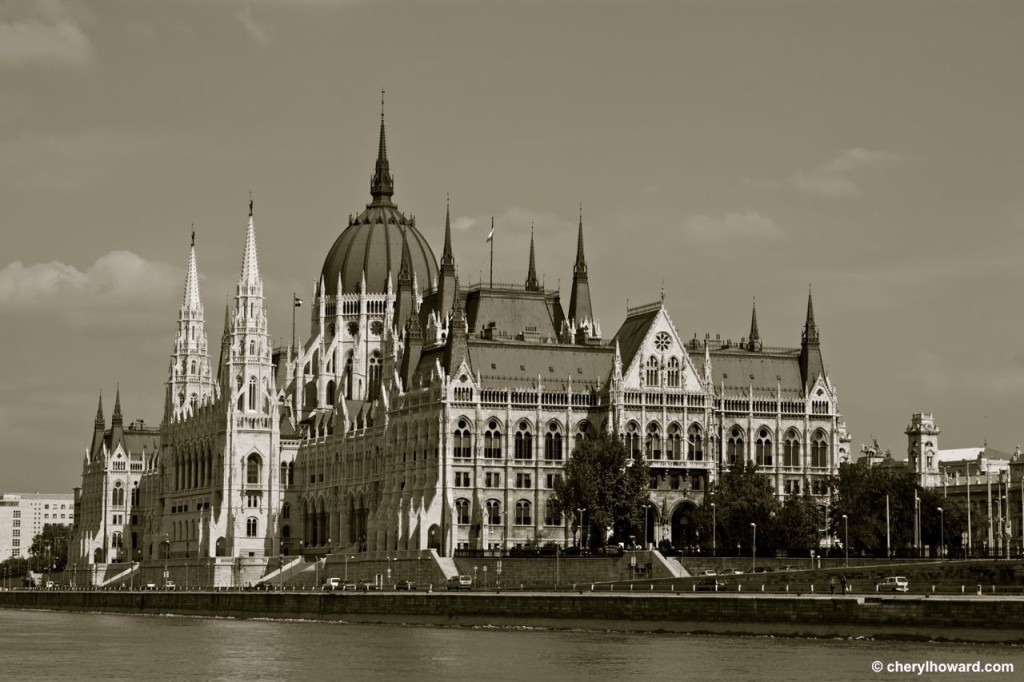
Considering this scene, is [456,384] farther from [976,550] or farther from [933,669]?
[933,669]

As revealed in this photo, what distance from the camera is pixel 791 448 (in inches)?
7574

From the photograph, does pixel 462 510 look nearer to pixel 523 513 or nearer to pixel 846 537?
pixel 523 513

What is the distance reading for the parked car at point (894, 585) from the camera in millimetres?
133750

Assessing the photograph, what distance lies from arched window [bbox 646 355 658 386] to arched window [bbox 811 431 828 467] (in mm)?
15505

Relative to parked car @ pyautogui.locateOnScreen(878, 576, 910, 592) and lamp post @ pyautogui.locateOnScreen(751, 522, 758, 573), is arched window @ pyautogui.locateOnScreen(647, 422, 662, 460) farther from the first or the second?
parked car @ pyautogui.locateOnScreen(878, 576, 910, 592)

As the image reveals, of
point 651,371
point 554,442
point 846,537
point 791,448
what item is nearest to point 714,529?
point 846,537

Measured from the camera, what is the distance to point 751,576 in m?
145

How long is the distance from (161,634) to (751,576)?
35.6 metres

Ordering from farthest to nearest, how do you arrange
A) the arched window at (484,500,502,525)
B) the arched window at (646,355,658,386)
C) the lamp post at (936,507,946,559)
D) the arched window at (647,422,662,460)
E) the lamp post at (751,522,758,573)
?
the arched window at (646,355,658,386)
the arched window at (647,422,662,460)
the arched window at (484,500,502,525)
the lamp post at (936,507,946,559)
the lamp post at (751,522,758,573)

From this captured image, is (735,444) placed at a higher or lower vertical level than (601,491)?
higher

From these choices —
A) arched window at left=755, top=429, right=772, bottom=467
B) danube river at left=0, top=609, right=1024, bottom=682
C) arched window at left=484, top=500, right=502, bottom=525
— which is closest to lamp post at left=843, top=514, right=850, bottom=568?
arched window at left=755, top=429, right=772, bottom=467

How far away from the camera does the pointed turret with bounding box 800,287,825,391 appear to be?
636ft

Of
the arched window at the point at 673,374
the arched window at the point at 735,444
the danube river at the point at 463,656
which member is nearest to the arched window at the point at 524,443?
the arched window at the point at 673,374

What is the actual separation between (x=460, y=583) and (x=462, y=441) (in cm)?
1910
